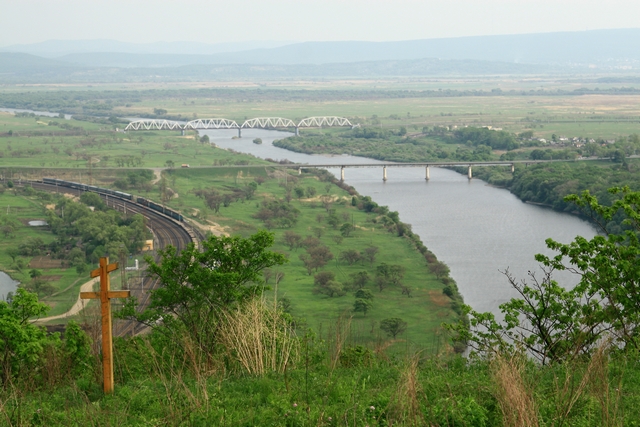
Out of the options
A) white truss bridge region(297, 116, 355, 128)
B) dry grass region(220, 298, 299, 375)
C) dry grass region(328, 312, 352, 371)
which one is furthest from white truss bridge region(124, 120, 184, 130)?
dry grass region(220, 298, 299, 375)

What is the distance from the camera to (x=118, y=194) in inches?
1419

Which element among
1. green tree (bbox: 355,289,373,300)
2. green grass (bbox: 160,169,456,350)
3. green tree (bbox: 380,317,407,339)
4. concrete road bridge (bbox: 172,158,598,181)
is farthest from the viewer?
concrete road bridge (bbox: 172,158,598,181)

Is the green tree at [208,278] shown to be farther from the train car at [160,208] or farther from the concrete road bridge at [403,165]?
the concrete road bridge at [403,165]

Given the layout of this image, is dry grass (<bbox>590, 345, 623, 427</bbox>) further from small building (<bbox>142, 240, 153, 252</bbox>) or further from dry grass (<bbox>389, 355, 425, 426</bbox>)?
small building (<bbox>142, 240, 153, 252</bbox>)

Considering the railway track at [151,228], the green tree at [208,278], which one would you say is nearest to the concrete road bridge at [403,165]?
the railway track at [151,228]

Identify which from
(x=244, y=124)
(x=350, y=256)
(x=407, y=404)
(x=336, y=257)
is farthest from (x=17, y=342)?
(x=244, y=124)

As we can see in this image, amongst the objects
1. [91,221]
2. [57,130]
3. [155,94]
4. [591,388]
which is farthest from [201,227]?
[155,94]

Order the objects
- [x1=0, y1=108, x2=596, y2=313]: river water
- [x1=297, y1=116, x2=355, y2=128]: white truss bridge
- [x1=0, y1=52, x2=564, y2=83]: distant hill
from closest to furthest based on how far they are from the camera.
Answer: [x1=0, y1=108, x2=596, y2=313]: river water
[x1=297, y1=116, x2=355, y2=128]: white truss bridge
[x1=0, y1=52, x2=564, y2=83]: distant hill

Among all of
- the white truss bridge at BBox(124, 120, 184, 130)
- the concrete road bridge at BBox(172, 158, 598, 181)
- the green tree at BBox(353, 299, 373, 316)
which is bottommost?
the green tree at BBox(353, 299, 373, 316)

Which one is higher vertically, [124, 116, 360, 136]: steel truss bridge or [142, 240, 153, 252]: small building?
[124, 116, 360, 136]: steel truss bridge

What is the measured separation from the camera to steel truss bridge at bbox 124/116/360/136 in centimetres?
6588

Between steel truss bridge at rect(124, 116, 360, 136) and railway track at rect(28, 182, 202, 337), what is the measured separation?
90.7ft

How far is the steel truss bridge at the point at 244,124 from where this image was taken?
65.9 meters

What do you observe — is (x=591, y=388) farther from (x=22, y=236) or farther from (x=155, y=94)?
(x=155, y=94)
